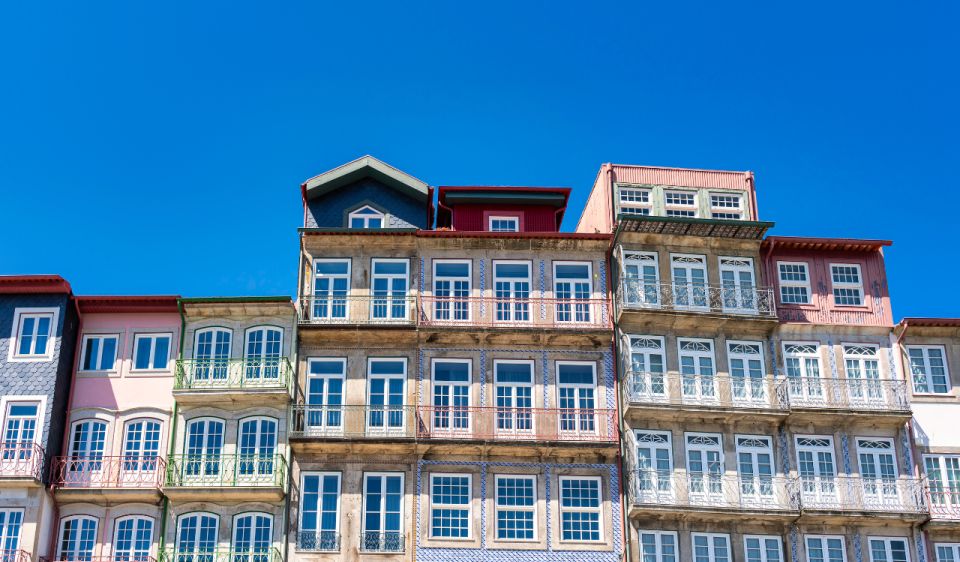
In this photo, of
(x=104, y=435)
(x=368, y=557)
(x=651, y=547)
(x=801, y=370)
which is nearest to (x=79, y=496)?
(x=104, y=435)

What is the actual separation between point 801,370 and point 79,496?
26.1 metres

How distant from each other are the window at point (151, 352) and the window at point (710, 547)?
19855 millimetres

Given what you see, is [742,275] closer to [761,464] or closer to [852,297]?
[852,297]

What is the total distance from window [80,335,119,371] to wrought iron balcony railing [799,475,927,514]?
25.0 m

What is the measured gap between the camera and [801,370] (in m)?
45.9

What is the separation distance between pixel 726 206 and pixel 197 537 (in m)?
23.4

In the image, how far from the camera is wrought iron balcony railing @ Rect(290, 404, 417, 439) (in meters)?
43.5

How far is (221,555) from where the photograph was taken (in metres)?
42.0

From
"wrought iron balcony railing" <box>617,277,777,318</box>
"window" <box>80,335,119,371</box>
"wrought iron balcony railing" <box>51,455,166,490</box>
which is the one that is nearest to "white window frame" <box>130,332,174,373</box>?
"window" <box>80,335,119,371</box>

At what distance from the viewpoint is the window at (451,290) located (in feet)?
150

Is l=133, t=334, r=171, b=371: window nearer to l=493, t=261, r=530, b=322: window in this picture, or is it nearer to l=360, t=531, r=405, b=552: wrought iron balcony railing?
l=360, t=531, r=405, b=552: wrought iron balcony railing

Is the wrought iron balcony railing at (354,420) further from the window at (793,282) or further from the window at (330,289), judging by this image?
the window at (793,282)

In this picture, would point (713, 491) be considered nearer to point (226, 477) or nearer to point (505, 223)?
point (505, 223)

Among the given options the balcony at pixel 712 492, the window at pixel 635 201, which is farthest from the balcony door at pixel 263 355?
the window at pixel 635 201
